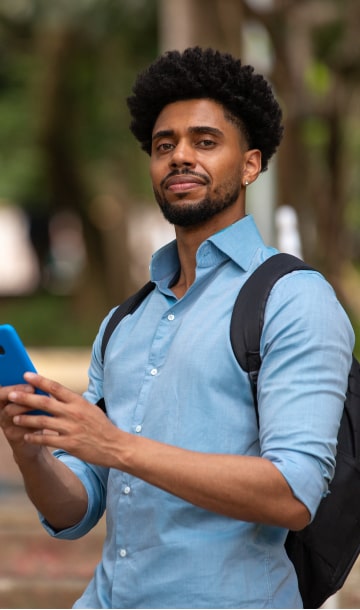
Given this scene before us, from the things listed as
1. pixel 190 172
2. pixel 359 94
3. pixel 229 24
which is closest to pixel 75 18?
pixel 359 94

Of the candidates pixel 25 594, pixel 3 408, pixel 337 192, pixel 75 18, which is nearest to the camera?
pixel 3 408

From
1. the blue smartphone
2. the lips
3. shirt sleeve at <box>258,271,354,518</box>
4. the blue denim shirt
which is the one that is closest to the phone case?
the blue smartphone

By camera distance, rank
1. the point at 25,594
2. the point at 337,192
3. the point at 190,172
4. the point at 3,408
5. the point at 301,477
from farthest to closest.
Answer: the point at 337,192 → the point at 25,594 → the point at 190,172 → the point at 3,408 → the point at 301,477

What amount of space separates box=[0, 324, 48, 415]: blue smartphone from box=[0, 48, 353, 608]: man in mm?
41

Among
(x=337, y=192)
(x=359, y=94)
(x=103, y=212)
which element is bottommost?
(x=103, y=212)

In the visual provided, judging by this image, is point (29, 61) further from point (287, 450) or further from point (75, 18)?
point (287, 450)

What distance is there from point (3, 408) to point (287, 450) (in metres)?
0.56

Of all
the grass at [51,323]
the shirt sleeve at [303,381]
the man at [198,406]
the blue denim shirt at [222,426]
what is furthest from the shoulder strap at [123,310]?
the grass at [51,323]

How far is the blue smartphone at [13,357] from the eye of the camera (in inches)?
90.4

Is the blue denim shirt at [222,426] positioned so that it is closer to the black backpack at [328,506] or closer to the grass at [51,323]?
the black backpack at [328,506]

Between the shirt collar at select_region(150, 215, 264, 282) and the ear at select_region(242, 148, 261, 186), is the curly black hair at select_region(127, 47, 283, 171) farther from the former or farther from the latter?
the shirt collar at select_region(150, 215, 264, 282)

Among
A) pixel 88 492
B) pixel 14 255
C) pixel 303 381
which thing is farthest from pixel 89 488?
pixel 14 255

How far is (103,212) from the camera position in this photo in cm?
2506

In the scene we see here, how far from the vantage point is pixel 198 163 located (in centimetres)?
266
